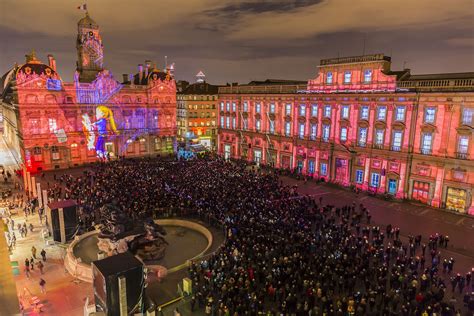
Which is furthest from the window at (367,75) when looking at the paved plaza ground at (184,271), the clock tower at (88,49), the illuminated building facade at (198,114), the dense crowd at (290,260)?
the clock tower at (88,49)

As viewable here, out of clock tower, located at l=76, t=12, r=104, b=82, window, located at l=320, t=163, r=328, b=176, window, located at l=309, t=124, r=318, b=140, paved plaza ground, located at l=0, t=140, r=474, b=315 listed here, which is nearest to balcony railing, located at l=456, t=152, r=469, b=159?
paved plaza ground, located at l=0, t=140, r=474, b=315

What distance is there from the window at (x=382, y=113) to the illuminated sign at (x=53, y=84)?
49257 mm

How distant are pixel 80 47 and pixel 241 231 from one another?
193ft

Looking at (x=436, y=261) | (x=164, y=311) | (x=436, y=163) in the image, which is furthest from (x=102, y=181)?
(x=436, y=163)

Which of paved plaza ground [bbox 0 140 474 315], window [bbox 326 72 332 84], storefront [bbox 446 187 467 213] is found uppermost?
window [bbox 326 72 332 84]

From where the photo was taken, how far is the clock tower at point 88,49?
6469 cm

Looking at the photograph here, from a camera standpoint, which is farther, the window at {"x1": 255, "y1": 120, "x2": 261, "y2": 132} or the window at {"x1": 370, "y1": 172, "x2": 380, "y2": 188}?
the window at {"x1": 255, "y1": 120, "x2": 261, "y2": 132}

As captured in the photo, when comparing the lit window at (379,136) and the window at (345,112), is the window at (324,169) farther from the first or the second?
the lit window at (379,136)

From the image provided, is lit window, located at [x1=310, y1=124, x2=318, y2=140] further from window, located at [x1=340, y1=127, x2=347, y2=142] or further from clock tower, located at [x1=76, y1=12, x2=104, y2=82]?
clock tower, located at [x1=76, y1=12, x2=104, y2=82]

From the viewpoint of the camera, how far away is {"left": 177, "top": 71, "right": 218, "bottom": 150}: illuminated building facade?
8244 cm

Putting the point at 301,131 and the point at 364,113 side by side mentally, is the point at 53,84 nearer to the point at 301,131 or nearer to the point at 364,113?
the point at 301,131

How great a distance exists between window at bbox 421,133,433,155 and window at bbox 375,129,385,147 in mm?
4784

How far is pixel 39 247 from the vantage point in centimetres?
2542

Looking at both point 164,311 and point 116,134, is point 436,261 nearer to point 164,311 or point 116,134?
point 164,311
